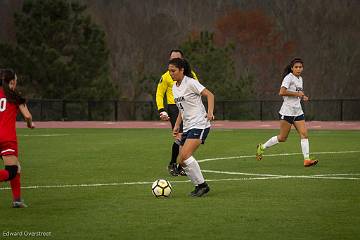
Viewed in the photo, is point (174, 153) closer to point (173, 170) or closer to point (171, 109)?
point (173, 170)

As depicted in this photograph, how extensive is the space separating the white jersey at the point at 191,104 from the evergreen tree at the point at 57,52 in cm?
3929

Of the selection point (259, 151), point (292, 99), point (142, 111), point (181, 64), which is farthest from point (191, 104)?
point (142, 111)

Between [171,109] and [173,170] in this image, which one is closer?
[173,170]

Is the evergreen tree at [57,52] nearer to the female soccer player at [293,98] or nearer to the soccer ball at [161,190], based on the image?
the female soccer player at [293,98]

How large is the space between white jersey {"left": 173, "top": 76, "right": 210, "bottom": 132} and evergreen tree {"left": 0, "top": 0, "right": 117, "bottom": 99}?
39293mm

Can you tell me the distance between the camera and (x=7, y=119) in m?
11.5

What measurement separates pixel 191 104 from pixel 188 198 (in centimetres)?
144

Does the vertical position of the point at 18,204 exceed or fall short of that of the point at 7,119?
it falls short

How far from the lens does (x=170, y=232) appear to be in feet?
31.4

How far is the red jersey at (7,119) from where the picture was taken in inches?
450

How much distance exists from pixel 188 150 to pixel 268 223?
9.94 ft

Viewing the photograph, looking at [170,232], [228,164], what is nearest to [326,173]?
[228,164]

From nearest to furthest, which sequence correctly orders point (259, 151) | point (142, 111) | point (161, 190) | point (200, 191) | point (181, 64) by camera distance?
point (161, 190), point (200, 191), point (181, 64), point (259, 151), point (142, 111)

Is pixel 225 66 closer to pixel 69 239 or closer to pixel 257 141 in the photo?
pixel 257 141
